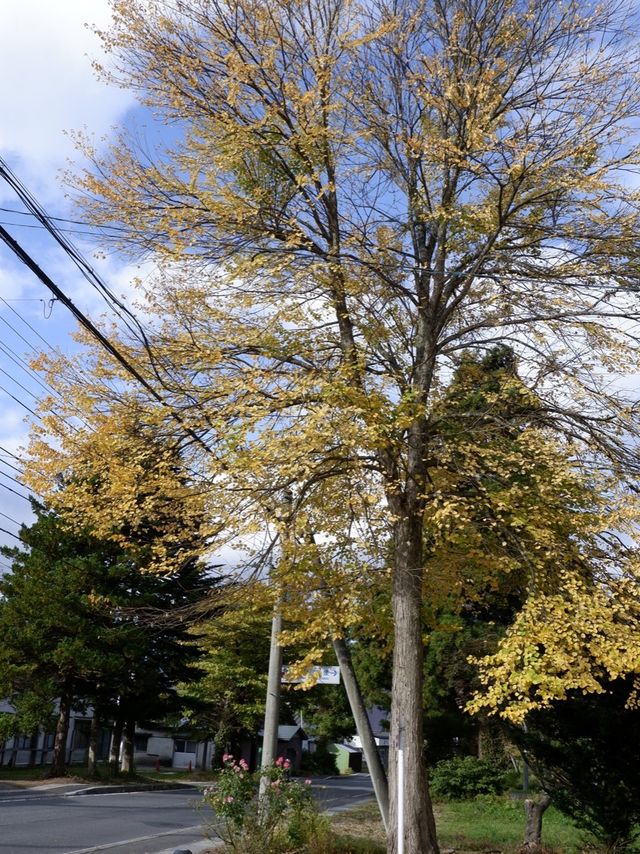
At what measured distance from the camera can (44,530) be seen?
29875 millimetres

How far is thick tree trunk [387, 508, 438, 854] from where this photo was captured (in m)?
9.41

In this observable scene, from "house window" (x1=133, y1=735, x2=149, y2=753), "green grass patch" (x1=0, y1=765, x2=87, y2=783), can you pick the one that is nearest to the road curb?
"green grass patch" (x1=0, y1=765, x2=87, y2=783)

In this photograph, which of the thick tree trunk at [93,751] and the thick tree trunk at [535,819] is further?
the thick tree trunk at [93,751]

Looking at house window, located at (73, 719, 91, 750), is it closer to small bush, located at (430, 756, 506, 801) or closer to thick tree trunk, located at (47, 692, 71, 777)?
thick tree trunk, located at (47, 692, 71, 777)

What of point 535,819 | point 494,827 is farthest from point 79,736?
point 535,819

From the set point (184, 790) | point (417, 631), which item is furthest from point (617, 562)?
point (184, 790)

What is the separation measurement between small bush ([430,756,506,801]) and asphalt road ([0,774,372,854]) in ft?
31.4

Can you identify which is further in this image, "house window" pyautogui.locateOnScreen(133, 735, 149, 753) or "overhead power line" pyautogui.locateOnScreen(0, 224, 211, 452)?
"house window" pyautogui.locateOnScreen(133, 735, 149, 753)

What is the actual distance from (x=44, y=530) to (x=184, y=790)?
→ 11.9m

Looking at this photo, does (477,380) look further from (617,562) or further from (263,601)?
(263,601)

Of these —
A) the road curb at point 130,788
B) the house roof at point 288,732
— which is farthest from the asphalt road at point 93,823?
the house roof at point 288,732

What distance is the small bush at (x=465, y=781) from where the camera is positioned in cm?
2856

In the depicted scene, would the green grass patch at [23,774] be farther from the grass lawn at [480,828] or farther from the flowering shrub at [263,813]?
the flowering shrub at [263,813]

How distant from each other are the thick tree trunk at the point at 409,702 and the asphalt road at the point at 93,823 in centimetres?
376
